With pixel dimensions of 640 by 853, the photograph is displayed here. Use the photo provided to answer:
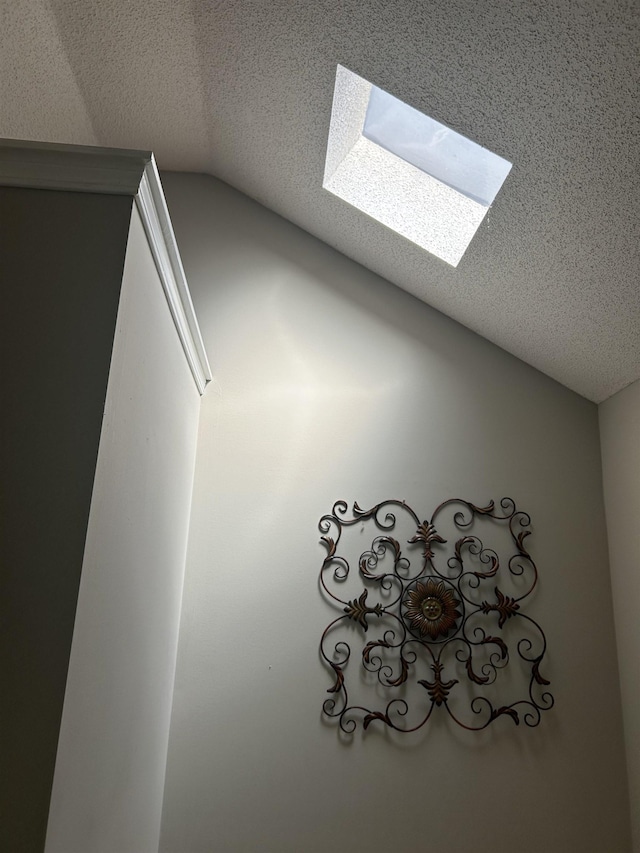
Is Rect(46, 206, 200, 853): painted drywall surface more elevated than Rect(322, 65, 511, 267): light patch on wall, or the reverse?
Rect(322, 65, 511, 267): light patch on wall

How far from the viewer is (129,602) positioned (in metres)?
1.62

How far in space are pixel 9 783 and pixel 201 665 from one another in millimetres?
1184

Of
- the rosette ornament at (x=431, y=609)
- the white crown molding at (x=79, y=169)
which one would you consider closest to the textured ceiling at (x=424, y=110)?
the white crown molding at (x=79, y=169)

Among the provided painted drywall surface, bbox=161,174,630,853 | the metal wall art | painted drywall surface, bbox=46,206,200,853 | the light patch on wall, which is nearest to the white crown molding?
painted drywall surface, bbox=46,206,200,853

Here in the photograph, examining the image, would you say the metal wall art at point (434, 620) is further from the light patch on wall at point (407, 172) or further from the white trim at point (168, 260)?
the light patch on wall at point (407, 172)

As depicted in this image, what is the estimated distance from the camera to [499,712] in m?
2.25

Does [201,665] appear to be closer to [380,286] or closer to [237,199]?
[380,286]

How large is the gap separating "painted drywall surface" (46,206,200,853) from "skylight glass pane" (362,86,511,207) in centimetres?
103

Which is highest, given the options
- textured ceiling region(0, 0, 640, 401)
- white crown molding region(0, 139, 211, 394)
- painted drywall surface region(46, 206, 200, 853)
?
textured ceiling region(0, 0, 640, 401)

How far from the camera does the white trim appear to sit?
1491 mm

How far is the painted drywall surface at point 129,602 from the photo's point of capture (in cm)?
130

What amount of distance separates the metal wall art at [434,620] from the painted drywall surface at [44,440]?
126 centimetres

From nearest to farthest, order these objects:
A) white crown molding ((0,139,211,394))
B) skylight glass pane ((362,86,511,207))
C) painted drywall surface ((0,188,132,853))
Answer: painted drywall surface ((0,188,132,853)) < white crown molding ((0,139,211,394)) < skylight glass pane ((362,86,511,207))

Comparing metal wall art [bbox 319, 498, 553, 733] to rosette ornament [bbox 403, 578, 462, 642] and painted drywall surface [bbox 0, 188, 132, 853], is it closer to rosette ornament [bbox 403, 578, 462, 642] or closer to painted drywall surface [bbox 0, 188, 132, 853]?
rosette ornament [bbox 403, 578, 462, 642]
